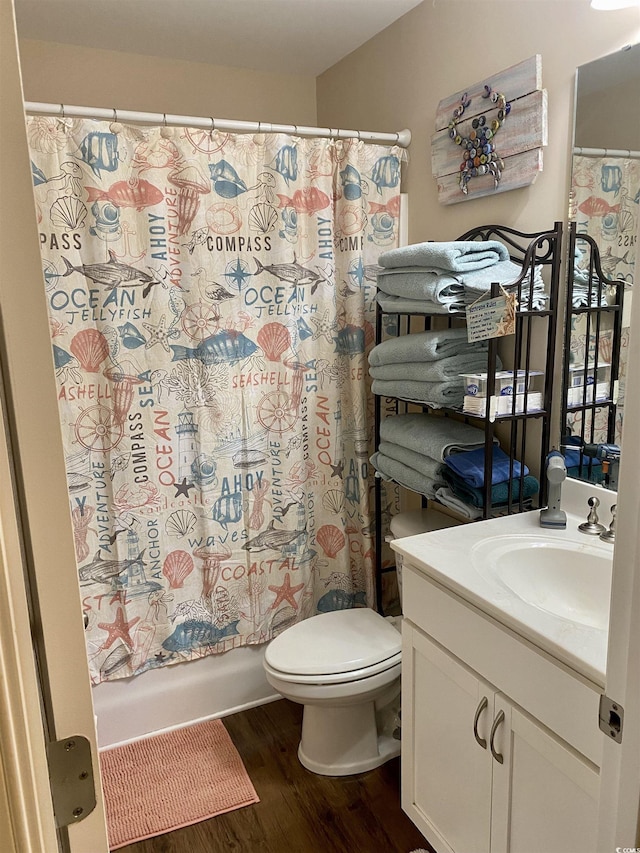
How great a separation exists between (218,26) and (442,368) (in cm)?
146

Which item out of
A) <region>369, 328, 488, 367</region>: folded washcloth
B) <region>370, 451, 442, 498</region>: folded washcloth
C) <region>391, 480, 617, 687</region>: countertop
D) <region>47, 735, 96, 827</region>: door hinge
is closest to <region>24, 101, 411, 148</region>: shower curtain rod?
<region>369, 328, 488, 367</region>: folded washcloth

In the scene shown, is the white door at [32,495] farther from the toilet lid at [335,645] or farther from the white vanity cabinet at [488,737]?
the toilet lid at [335,645]

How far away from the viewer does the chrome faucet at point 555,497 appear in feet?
5.40

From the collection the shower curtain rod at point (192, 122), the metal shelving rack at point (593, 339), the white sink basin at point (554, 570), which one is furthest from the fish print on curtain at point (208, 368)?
the white sink basin at point (554, 570)

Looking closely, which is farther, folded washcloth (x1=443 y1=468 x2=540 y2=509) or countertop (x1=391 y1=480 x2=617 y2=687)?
folded washcloth (x1=443 y1=468 x2=540 y2=509)

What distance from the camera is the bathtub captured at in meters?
2.16

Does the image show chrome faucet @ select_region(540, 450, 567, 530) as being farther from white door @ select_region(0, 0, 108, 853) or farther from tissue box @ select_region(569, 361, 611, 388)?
white door @ select_region(0, 0, 108, 853)

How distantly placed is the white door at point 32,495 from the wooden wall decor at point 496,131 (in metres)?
1.54

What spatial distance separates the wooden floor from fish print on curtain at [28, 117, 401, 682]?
489mm

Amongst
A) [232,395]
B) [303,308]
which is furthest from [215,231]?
[232,395]

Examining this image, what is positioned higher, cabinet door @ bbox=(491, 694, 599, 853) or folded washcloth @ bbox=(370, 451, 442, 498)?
folded washcloth @ bbox=(370, 451, 442, 498)

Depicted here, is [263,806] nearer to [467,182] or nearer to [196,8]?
[467,182]

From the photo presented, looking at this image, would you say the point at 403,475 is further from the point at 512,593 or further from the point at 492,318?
the point at 512,593

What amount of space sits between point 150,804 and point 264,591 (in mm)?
736
